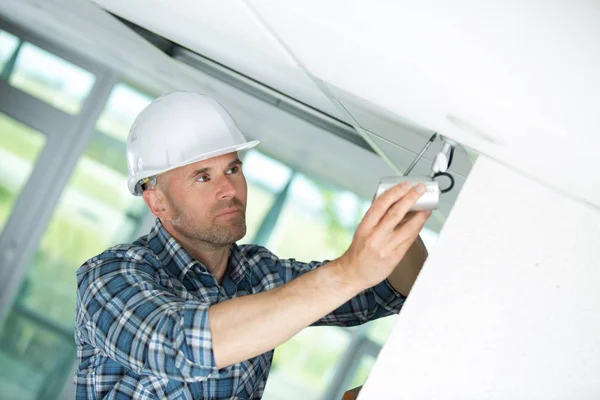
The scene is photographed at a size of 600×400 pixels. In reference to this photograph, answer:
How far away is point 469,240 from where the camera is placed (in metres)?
1.05

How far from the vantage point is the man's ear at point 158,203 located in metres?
2.10

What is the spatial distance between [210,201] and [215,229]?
9cm

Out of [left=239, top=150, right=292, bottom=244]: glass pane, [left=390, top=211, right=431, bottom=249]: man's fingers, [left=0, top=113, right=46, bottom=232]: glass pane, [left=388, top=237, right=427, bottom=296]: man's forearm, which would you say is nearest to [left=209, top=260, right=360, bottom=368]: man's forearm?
[left=390, top=211, right=431, bottom=249]: man's fingers

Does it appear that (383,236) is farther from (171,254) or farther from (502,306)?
(171,254)

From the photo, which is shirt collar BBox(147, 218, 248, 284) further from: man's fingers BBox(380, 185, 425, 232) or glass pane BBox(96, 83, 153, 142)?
glass pane BBox(96, 83, 153, 142)

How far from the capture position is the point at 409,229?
1172 mm

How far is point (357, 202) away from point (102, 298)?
452 centimetres

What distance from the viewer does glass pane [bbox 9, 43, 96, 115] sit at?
5.85 meters

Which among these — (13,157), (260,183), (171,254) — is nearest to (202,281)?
(171,254)

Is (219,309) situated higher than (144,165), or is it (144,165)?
(144,165)

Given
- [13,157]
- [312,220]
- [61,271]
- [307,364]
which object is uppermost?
[312,220]

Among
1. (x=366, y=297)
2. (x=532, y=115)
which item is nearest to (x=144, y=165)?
(x=366, y=297)

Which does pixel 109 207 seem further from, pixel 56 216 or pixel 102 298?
pixel 102 298

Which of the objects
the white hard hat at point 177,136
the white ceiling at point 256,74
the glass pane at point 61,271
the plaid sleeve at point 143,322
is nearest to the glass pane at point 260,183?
the white ceiling at point 256,74
